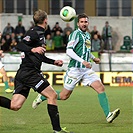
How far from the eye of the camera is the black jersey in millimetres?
9539

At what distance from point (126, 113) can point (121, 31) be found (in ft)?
62.9

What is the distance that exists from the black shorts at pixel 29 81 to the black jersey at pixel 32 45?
11 centimetres

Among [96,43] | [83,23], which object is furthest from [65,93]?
[96,43]

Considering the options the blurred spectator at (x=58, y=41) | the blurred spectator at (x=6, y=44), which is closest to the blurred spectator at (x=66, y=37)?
the blurred spectator at (x=58, y=41)

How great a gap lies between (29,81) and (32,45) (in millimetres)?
599

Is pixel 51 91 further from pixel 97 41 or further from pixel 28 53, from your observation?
pixel 97 41

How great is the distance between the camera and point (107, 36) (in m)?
30.3

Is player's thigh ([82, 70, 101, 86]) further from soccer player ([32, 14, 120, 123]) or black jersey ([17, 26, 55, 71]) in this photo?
black jersey ([17, 26, 55, 71])

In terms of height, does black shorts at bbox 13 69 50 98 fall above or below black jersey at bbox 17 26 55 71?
below

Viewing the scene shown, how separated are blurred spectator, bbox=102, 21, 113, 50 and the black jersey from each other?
2059cm

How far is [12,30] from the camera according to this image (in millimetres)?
29969

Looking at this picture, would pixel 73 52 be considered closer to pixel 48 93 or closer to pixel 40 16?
pixel 40 16

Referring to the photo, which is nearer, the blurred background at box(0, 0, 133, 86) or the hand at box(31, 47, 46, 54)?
the hand at box(31, 47, 46, 54)

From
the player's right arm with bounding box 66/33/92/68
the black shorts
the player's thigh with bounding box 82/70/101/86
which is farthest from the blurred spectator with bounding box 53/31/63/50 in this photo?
the black shorts
